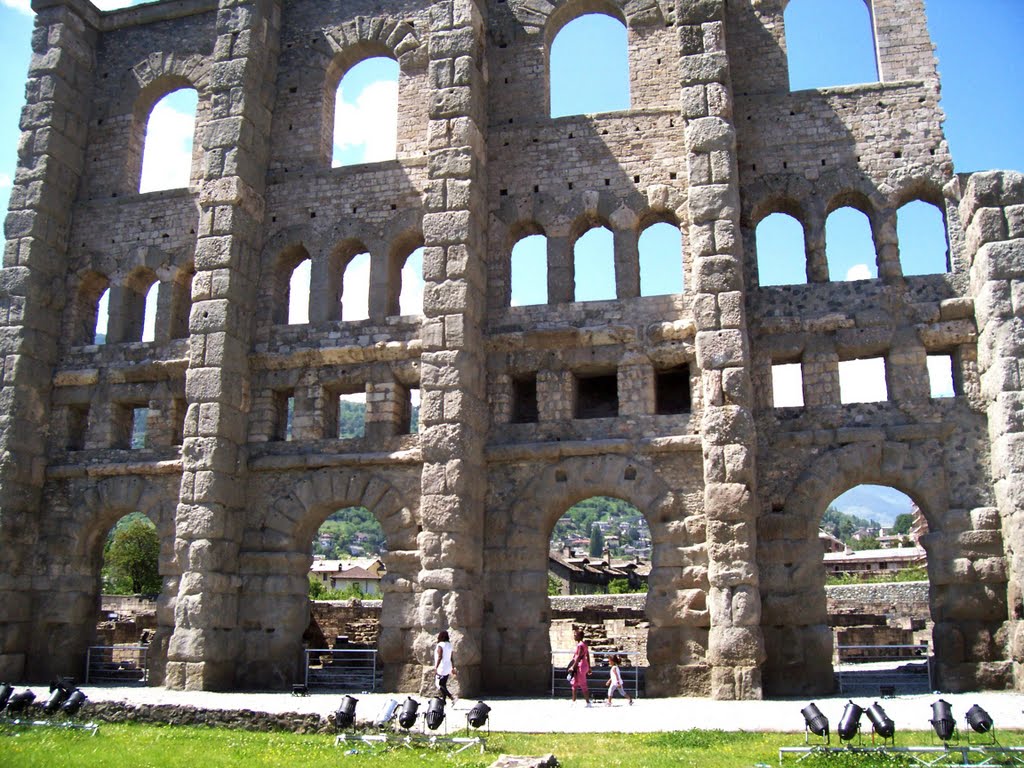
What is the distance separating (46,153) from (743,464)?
15.3m

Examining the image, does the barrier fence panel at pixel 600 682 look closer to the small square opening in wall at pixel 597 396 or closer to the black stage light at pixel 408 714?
the small square opening in wall at pixel 597 396

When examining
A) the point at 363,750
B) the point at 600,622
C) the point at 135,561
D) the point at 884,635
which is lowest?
the point at 363,750

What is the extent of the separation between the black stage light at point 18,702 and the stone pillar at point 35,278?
6440 millimetres

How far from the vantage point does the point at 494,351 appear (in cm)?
1725

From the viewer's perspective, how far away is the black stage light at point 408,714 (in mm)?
10172

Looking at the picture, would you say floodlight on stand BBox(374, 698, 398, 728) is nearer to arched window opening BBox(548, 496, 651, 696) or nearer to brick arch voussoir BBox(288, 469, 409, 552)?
arched window opening BBox(548, 496, 651, 696)

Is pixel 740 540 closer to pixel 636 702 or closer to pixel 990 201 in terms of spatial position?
pixel 636 702

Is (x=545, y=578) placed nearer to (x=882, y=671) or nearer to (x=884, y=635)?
(x=882, y=671)

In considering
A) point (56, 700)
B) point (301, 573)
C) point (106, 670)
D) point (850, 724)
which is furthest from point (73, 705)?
point (850, 724)

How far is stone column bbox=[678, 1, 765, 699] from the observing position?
1440cm

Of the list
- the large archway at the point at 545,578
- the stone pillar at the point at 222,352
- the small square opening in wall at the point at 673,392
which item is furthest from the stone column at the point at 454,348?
the stone pillar at the point at 222,352

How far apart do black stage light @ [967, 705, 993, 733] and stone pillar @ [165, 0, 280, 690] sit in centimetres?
1172

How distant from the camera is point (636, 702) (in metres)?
14.5

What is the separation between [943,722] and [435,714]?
16.2 feet
